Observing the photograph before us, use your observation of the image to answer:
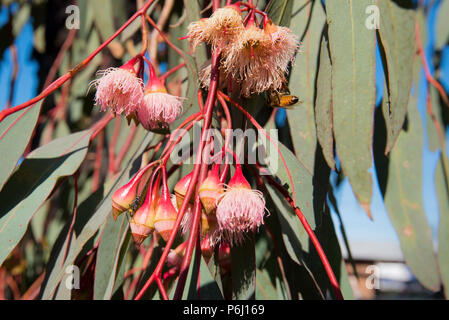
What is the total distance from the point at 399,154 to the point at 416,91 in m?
0.21

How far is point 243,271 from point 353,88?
0.35 meters

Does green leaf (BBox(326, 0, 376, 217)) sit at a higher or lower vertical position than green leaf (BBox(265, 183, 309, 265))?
higher

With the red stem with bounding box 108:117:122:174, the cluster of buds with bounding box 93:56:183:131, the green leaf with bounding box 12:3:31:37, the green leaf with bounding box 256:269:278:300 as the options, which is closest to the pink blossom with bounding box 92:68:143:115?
the cluster of buds with bounding box 93:56:183:131

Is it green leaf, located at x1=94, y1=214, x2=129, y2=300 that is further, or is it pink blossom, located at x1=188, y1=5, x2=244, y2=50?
green leaf, located at x1=94, y1=214, x2=129, y2=300

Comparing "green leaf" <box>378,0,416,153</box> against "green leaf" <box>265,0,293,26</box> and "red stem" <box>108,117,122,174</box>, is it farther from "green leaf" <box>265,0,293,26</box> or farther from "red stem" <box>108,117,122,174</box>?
"red stem" <box>108,117,122,174</box>

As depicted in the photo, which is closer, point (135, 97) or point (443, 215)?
point (135, 97)

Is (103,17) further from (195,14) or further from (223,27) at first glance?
(223,27)

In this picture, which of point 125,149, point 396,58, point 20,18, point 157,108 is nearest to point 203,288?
point 157,108

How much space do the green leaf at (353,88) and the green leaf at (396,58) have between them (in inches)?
2.0

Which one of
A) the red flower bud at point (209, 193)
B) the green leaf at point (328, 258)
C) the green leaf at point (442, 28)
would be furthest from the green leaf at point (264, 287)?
the green leaf at point (442, 28)

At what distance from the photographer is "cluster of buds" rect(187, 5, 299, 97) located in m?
0.64

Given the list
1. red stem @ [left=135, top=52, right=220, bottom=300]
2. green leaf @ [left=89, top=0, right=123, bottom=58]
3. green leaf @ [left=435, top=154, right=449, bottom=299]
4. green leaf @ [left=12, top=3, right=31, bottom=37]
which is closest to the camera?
red stem @ [left=135, top=52, right=220, bottom=300]

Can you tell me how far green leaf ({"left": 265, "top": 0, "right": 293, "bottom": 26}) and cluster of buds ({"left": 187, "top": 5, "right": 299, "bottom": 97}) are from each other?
8 centimetres

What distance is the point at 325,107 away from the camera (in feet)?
2.42
